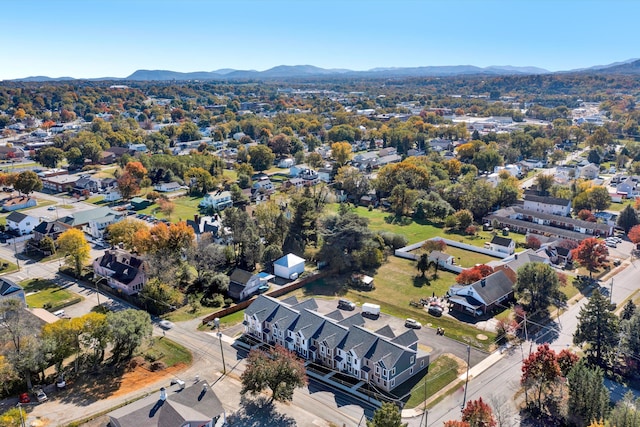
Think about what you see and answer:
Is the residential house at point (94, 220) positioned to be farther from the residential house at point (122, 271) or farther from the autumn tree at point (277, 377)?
the autumn tree at point (277, 377)

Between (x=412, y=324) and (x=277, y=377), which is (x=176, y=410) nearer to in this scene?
(x=277, y=377)

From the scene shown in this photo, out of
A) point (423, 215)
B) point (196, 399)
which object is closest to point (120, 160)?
point (423, 215)

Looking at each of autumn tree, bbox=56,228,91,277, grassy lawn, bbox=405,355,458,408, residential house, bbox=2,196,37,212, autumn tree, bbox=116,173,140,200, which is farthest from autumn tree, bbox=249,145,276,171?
grassy lawn, bbox=405,355,458,408

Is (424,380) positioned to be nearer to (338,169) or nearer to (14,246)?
(14,246)

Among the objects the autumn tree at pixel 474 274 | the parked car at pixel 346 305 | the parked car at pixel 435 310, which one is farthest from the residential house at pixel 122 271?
the autumn tree at pixel 474 274

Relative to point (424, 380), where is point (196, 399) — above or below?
above

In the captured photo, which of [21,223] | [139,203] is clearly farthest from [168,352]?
[139,203]
